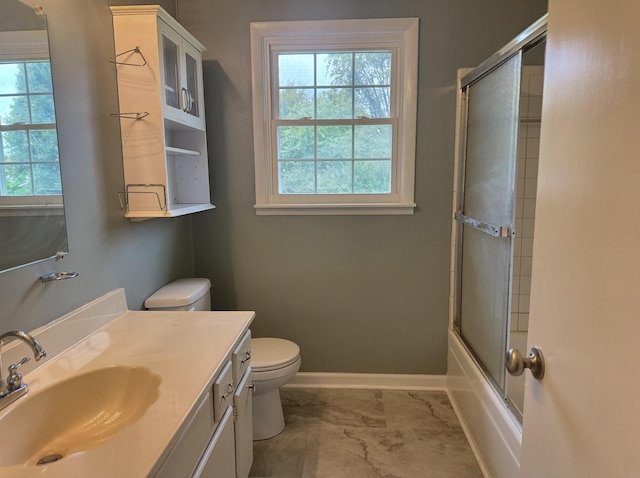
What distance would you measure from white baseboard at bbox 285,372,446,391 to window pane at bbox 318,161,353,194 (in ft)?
3.90

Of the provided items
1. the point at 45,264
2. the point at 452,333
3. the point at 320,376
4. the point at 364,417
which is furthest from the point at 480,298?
the point at 45,264

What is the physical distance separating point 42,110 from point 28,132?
0.34ft

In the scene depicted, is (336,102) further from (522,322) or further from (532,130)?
(522,322)

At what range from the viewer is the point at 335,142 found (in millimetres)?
2607

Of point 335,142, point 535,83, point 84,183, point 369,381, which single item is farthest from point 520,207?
point 84,183

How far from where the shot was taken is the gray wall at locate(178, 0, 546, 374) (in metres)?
2.42

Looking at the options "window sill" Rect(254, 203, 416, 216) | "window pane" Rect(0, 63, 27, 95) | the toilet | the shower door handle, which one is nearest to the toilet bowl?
the toilet

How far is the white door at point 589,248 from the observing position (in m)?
0.65

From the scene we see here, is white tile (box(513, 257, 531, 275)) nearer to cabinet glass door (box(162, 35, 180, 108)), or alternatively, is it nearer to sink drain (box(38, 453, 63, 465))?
cabinet glass door (box(162, 35, 180, 108))

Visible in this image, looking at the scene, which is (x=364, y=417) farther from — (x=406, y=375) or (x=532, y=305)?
(x=532, y=305)

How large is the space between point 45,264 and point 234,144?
1.40 metres

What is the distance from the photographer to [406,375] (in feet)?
9.00

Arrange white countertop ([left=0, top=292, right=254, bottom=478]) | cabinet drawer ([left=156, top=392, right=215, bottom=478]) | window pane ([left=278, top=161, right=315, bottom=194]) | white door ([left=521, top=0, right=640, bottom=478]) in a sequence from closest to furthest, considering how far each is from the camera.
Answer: white door ([left=521, top=0, right=640, bottom=478]) < white countertop ([left=0, top=292, right=254, bottom=478]) < cabinet drawer ([left=156, top=392, right=215, bottom=478]) < window pane ([left=278, top=161, right=315, bottom=194])

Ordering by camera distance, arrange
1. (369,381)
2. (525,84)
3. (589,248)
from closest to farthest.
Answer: (589,248), (525,84), (369,381)
